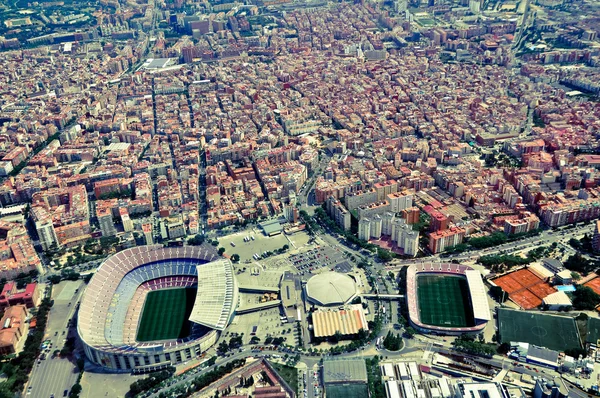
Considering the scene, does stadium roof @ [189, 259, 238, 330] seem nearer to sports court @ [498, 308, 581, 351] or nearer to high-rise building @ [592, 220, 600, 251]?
sports court @ [498, 308, 581, 351]

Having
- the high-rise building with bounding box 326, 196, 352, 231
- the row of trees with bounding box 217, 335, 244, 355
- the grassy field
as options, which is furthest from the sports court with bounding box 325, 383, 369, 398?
the high-rise building with bounding box 326, 196, 352, 231

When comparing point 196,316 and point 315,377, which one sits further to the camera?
point 196,316

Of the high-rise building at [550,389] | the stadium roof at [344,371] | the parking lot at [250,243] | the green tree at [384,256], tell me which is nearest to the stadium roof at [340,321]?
the stadium roof at [344,371]

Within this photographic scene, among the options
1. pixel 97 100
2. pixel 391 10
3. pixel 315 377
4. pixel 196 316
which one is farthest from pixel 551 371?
pixel 391 10

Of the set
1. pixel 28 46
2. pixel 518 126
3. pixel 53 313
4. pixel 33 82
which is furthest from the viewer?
pixel 28 46

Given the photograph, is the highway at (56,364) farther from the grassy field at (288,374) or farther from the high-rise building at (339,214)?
the high-rise building at (339,214)

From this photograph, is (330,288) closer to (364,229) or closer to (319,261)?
(319,261)

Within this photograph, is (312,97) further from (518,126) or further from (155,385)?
(155,385)
